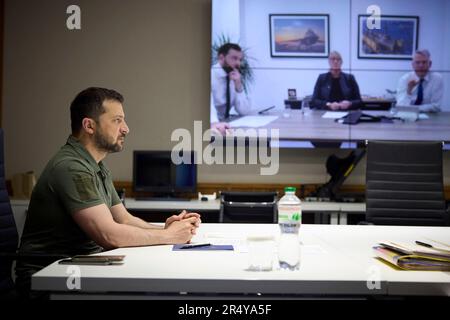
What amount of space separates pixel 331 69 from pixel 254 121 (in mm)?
820

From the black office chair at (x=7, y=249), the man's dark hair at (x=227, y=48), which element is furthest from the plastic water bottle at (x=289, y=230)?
the man's dark hair at (x=227, y=48)

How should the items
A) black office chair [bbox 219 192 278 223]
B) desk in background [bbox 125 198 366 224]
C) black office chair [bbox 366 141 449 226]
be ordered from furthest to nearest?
desk in background [bbox 125 198 366 224]
black office chair [bbox 219 192 278 223]
black office chair [bbox 366 141 449 226]

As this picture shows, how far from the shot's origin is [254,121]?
476 centimetres

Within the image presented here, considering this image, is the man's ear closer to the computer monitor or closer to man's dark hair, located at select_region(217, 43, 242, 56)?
the computer monitor

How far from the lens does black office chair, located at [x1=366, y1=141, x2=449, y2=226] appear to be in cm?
354

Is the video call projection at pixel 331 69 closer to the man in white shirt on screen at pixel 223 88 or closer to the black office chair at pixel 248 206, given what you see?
the man in white shirt on screen at pixel 223 88

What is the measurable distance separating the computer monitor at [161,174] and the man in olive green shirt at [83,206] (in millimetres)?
2221

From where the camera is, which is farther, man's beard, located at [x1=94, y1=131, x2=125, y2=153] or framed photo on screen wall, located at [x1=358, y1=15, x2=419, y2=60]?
framed photo on screen wall, located at [x1=358, y1=15, x2=419, y2=60]

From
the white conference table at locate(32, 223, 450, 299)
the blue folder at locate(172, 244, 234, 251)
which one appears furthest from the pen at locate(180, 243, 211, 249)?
the white conference table at locate(32, 223, 450, 299)

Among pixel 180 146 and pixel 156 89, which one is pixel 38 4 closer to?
pixel 156 89

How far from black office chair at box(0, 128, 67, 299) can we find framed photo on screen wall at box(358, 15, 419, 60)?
3.36 m

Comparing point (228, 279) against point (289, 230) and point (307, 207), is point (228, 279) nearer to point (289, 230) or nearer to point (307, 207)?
point (289, 230)

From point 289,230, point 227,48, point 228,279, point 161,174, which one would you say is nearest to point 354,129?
point 227,48

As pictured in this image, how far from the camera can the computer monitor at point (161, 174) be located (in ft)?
15.3
